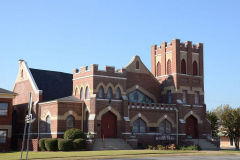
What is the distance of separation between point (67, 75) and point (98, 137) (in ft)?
48.0

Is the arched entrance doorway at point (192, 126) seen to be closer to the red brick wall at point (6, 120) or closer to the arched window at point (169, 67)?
the arched window at point (169, 67)

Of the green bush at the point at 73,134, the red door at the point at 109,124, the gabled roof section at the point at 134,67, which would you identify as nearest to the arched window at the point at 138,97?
the gabled roof section at the point at 134,67

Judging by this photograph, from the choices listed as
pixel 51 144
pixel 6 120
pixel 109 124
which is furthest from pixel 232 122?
pixel 6 120

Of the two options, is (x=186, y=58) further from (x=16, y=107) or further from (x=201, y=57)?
(x=16, y=107)

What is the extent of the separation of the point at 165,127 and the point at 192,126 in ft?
15.4

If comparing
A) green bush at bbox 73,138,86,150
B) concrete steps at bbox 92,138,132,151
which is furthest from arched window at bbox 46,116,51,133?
concrete steps at bbox 92,138,132,151

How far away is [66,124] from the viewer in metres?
40.6

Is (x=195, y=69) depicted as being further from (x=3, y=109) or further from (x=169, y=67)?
(x=3, y=109)

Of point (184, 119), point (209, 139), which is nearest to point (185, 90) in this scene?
point (184, 119)

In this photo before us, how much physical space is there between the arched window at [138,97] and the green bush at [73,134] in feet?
30.1

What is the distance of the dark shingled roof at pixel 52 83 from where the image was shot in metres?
46.0

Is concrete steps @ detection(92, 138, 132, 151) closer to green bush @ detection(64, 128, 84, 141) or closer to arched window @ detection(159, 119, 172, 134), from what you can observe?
green bush @ detection(64, 128, 84, 141)

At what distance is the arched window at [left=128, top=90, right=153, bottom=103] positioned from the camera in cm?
4591

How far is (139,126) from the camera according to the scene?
43.2m
